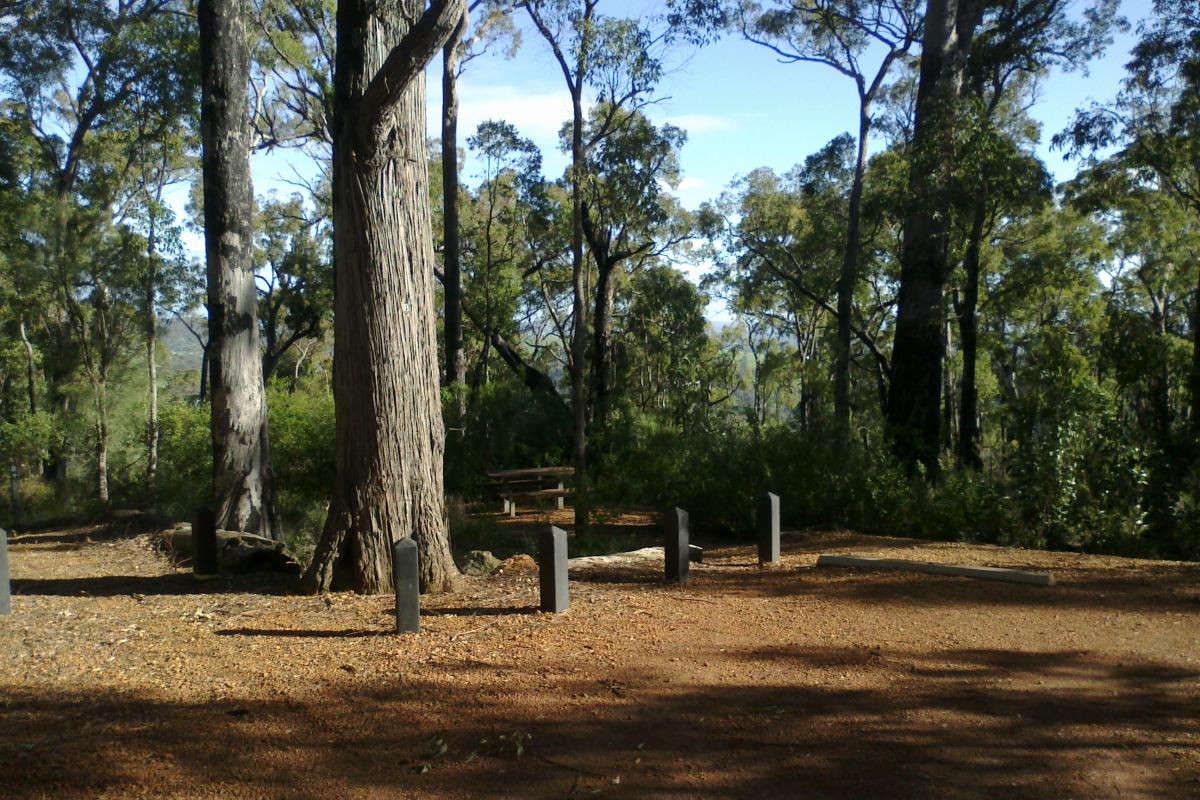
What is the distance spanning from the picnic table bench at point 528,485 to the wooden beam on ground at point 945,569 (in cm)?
1039

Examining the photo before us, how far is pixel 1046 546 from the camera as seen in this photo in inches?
436

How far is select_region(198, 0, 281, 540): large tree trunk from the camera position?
1208cm

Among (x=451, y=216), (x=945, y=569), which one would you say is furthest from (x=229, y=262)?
(x=451, y=216)

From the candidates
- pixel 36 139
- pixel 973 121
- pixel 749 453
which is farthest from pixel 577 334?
pixel 36 139

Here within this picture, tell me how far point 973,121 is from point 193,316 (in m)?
33.2

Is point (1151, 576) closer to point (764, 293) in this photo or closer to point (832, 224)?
point (832, 224)

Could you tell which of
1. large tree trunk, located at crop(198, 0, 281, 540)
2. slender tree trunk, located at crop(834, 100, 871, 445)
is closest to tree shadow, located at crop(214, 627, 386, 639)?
large tree trunk, located at crop(198, 0, 281, 540)

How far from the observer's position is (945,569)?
8.66 metres

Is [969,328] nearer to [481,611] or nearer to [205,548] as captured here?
[205,548]

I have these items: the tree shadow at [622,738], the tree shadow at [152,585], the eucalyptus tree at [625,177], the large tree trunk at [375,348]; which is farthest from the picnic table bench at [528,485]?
the tree shadow at [622,738]

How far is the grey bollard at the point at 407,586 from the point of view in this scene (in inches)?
253

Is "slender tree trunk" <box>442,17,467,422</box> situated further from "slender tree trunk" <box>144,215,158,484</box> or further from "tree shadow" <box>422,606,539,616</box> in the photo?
"tree shadow" <box>422,606,539,616</box>

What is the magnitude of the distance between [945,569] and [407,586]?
4916 millimetres

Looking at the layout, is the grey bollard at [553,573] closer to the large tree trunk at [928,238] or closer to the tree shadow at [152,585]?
the tree shadow at [152,585]
